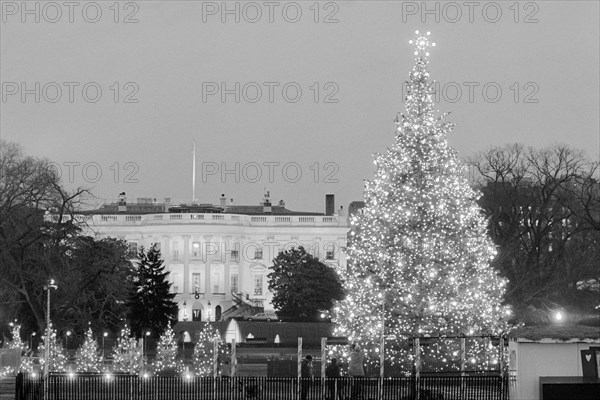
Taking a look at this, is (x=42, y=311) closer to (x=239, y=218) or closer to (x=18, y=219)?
(x=18, y=219)

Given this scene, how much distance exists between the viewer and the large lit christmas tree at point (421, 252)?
4578 centimetres

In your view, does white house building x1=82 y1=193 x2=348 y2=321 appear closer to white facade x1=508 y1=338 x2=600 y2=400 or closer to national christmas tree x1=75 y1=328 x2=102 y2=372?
national christmas tree x1=75 y1=328 x2=102 y2=372

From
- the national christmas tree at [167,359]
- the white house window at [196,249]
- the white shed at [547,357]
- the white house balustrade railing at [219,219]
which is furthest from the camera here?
the white house window at [196,249]

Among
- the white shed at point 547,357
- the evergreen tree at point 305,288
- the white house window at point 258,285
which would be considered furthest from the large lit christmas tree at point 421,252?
the white house window at point 258,285

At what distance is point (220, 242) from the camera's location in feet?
512

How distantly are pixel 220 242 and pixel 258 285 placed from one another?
20.0ft

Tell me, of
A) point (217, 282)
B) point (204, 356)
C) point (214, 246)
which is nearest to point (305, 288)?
point (217, 282)

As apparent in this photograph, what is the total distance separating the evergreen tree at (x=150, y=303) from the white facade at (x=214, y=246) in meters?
47.9

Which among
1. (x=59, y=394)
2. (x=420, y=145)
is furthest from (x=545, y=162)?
(x=59, y=394)

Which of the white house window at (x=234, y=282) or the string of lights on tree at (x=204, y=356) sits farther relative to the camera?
the white house window at (x=234, y=282)

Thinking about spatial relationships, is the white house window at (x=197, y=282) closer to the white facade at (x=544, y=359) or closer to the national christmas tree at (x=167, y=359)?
the national christmas tree at (x=167, y=359)

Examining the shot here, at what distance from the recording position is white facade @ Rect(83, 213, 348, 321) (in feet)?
503

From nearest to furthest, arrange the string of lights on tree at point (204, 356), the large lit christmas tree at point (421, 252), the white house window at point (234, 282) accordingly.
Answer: the large lit christmas tree at point (421, 252), the string of lights on tree at point (204, 356), the white house window at point (234, 282)

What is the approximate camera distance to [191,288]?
154m
